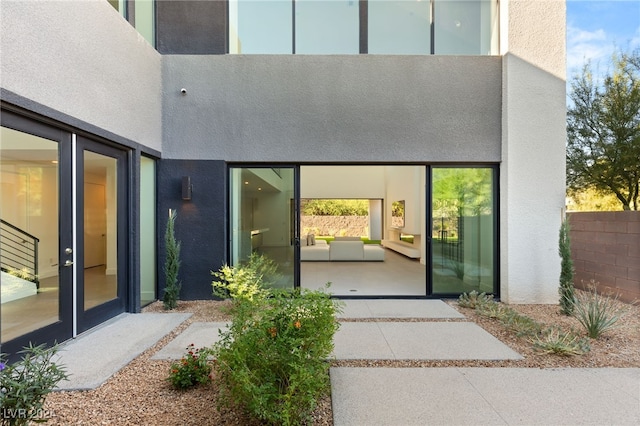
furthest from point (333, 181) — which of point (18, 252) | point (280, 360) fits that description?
point (280, 360)

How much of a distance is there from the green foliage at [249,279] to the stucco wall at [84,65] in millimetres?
Answer: 2570

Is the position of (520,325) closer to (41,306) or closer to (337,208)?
(41,306)

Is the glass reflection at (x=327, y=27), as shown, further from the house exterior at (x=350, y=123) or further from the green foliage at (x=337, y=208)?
the green foliage at (x=337, y=208)

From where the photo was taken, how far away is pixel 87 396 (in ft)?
9.50

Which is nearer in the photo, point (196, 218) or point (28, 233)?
point (28, 233)

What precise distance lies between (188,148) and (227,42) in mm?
2087

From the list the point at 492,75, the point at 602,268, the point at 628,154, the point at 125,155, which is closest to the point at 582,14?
the point at 628,154

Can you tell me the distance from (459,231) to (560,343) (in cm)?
282

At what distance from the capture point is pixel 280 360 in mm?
2430

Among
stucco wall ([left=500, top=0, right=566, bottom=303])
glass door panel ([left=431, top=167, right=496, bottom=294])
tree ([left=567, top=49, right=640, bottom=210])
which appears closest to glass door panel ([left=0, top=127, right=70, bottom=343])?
glass door panel ([left=431, top=167, right=496, bottom=294])

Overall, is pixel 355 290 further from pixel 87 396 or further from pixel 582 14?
pixel 582 14

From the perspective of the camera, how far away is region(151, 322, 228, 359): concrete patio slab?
3.75m

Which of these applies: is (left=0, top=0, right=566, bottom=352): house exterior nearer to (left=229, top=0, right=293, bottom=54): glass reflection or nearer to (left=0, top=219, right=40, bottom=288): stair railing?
(left=229, top=0, right=293, bottom=54): glass reflection

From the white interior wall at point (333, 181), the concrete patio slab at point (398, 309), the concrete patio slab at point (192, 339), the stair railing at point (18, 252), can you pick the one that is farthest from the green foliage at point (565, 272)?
the white interior wall at point (333, 181)
